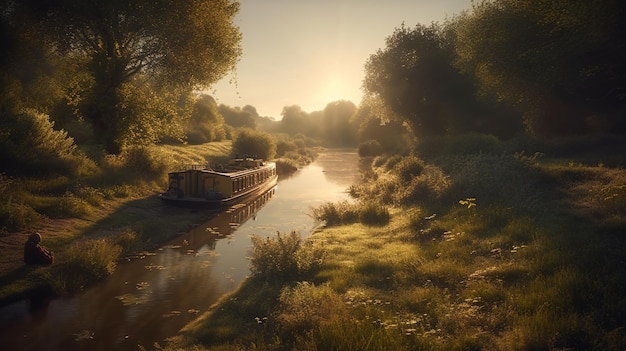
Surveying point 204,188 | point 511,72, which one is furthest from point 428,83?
point 204,188

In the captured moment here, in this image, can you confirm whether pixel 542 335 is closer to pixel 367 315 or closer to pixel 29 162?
pixel 367 315

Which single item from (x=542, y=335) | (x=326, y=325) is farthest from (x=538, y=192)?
(x=326, y=325)

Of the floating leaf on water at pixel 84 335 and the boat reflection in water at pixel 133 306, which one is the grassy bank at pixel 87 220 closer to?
the boat reflection in water at pixel 133 306

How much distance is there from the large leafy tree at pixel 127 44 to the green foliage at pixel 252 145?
2183 centimetres

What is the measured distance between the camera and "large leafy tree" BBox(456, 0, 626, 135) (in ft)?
52.5

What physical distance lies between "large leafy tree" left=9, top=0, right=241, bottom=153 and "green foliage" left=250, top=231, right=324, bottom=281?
16.8 meters

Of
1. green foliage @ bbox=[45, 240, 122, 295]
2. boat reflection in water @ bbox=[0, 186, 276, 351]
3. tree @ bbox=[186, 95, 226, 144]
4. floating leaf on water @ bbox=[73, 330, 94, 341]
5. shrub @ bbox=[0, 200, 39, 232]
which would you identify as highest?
tree @ bbox=[186, 95, 226, 144]

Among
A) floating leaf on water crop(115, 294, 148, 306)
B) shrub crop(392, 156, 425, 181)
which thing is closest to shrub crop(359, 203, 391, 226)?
shrub crop(392, 156, 425, 181)

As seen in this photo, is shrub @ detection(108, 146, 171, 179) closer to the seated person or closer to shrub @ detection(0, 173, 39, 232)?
shrub @ detection(0, 173, 39, 232)

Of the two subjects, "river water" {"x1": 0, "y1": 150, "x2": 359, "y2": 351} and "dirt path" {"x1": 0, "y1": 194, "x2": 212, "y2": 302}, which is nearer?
"river water" {"x1": 0, "y1": 150, "x2": 359, "y2": 351}

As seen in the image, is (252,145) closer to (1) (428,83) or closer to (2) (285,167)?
(2) (285,167)

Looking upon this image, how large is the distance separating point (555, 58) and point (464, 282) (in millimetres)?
17411

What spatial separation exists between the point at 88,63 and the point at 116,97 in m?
2.75

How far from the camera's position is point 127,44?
24734 millimetres
